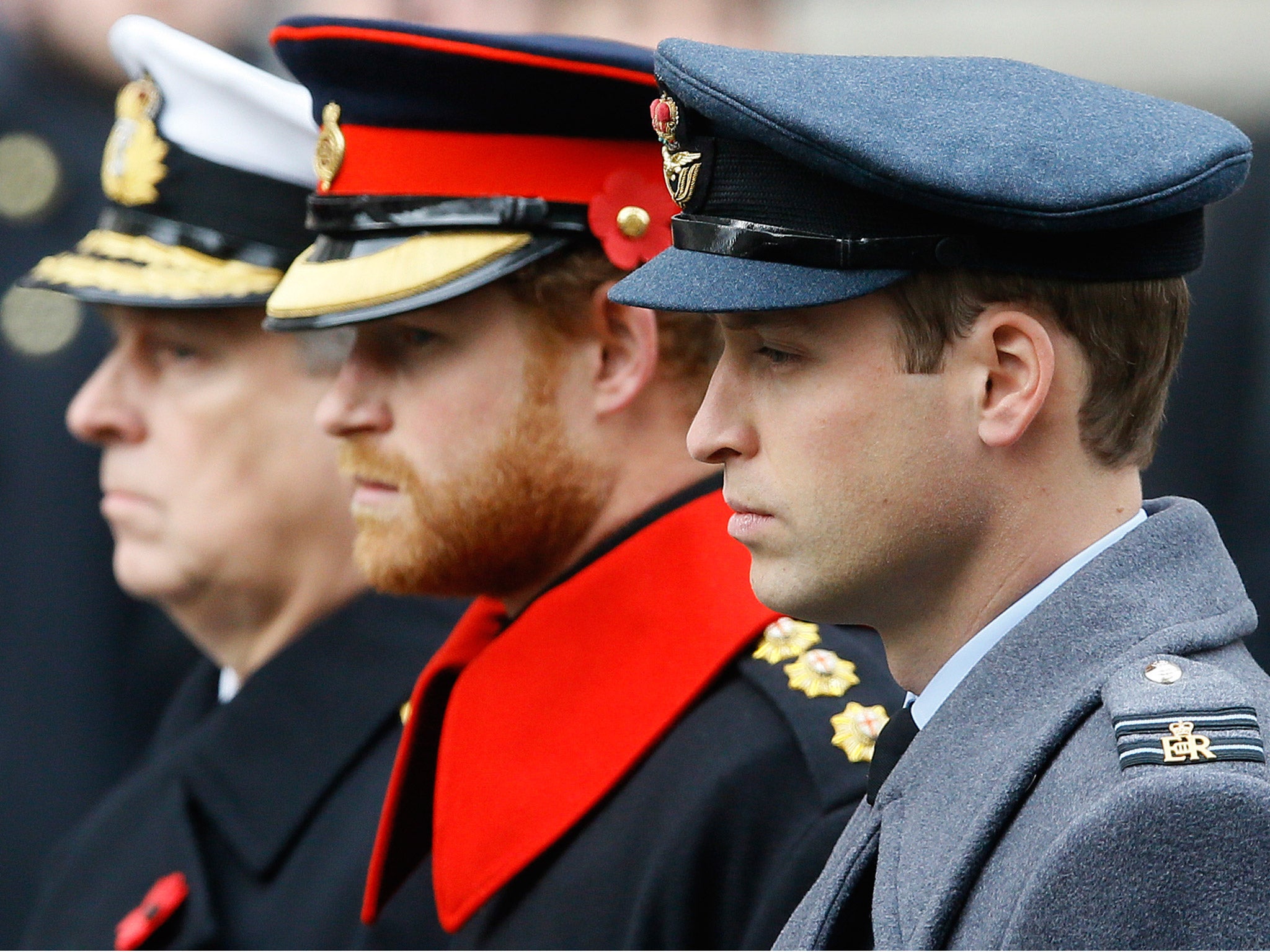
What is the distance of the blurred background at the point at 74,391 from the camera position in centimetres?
486

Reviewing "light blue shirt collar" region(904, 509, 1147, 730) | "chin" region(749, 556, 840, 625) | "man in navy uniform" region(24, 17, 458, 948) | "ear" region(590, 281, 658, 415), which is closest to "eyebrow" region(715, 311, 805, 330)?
"chin" region(749, 556, 840, 625)

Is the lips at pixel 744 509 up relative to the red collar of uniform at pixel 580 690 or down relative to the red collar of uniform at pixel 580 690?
up

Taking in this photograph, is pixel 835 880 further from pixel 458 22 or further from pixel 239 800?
pixel 458 22

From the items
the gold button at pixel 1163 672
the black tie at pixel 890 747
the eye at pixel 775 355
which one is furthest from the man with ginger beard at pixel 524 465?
the gold button at pixel 1163 672

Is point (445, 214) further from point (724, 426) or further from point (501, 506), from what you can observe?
point (724, 426)

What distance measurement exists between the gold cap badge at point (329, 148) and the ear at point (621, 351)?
0.53m

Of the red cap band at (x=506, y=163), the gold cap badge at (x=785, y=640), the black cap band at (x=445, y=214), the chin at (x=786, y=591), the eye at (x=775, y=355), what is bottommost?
the gold cap badge at (x=785, y=640)

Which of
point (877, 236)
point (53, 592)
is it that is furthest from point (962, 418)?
point (53, 592)

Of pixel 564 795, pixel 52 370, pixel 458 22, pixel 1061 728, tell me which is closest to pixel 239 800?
pixel 564 795

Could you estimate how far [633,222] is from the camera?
292cm

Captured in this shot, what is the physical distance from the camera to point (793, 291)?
6.40 feet

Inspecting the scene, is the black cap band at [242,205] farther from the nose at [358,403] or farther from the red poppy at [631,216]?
the red poppy at [631,216]

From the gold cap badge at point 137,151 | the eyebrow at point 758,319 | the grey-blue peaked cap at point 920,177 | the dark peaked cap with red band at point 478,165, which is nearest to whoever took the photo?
the grey-blue peaked cap at point 920,177

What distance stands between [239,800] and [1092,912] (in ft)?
7.79
